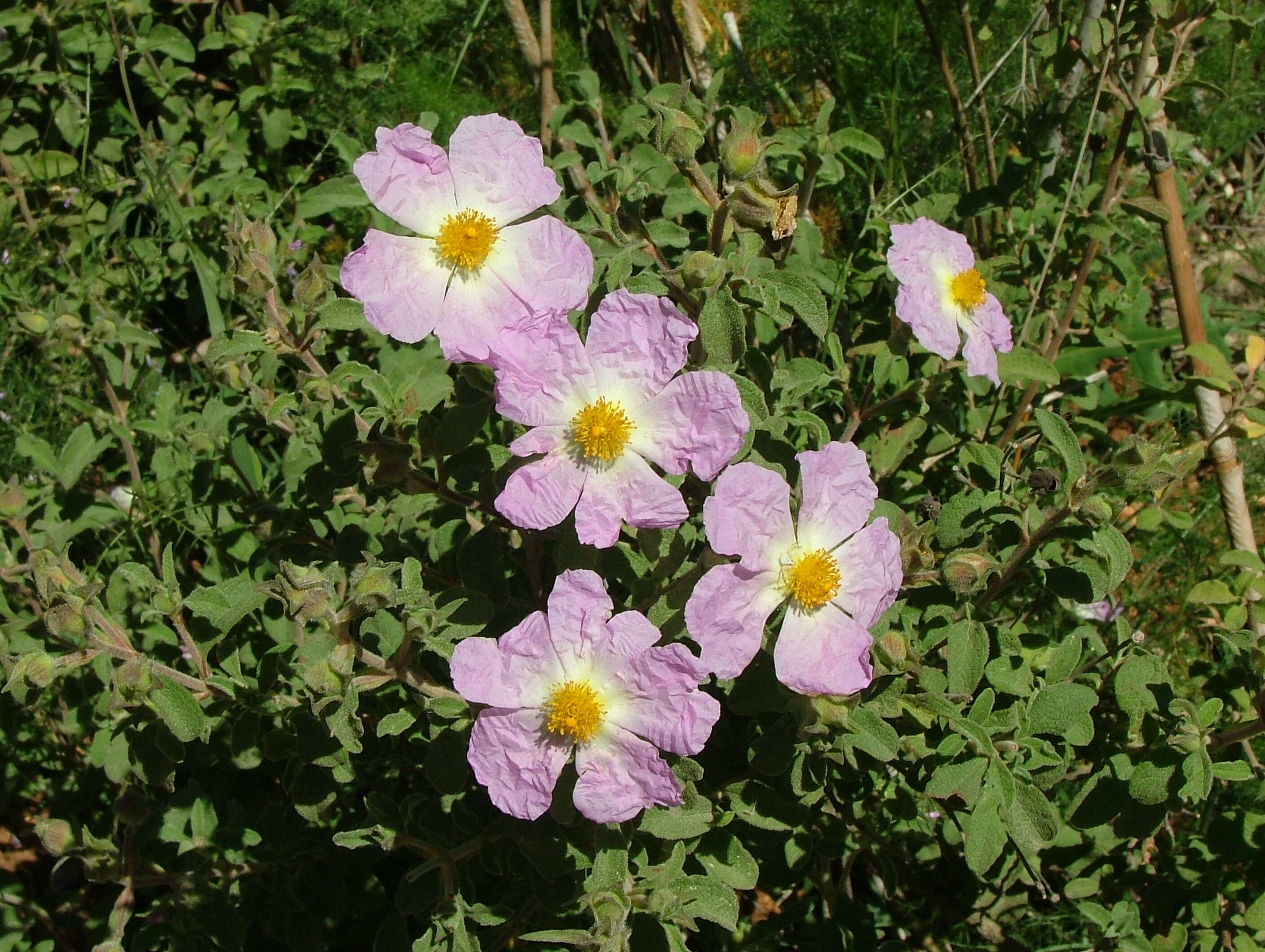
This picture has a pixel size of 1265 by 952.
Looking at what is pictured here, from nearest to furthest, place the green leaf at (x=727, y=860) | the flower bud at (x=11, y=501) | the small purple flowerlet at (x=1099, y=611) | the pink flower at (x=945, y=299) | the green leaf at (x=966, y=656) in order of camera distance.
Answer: the green leaf at (x=966, y=656), the green leaf at (x=727, y=860), the pink flower at (x=945, y=299), the flower bud at (x=11, y=501), the small purple flowerlet at (x=1099, y=611)

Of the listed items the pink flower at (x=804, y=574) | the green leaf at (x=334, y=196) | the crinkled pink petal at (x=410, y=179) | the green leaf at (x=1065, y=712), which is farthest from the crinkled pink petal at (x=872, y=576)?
the green leaf at (x=334, y=196)

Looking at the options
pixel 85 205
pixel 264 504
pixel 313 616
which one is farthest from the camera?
pixel 85 205

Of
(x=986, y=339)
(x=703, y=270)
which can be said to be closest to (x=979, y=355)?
(x=986, y=339)

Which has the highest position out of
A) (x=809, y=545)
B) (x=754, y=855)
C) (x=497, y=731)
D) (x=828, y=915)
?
(x=809, y=545)

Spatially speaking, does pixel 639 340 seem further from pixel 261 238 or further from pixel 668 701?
pixel 261 238

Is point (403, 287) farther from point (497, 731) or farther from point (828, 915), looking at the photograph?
point (828, 915)

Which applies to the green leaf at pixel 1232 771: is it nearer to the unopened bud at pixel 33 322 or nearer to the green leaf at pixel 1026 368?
the green leaf at pixel 1026 368

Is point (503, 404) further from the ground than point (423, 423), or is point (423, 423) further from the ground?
point (503, 404)

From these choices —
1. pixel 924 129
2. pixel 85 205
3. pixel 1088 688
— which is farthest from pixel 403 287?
pixel 924 129
